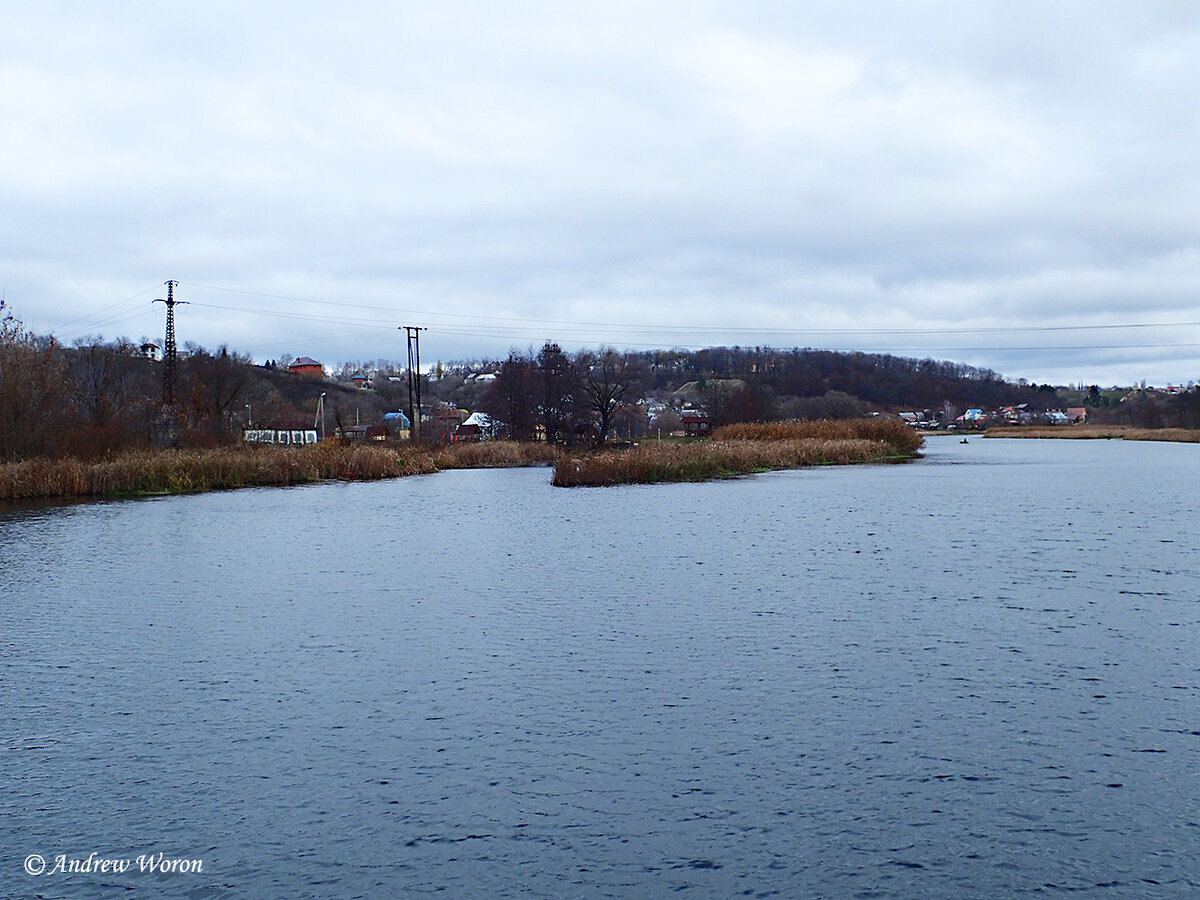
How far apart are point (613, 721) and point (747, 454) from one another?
42247 millimetres

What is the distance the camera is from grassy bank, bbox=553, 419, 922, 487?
4300cm

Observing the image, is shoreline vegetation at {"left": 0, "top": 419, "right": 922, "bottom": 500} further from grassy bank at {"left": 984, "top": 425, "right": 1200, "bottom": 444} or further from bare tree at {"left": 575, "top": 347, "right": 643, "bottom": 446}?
grassy bank at {"left": 984, "top": 425, "right": 1200, "bottom": 444}

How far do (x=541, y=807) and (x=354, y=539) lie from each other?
55.7 ft

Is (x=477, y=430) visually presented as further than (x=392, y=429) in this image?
No

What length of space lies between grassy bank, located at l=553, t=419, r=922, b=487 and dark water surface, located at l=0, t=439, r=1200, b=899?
2201 cm

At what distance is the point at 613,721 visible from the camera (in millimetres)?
9680

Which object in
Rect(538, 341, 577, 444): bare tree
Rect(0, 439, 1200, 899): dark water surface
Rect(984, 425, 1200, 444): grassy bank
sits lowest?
Rect(0, 439, 1200, 899): dark water surface

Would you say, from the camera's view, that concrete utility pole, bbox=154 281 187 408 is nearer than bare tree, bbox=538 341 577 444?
Yes

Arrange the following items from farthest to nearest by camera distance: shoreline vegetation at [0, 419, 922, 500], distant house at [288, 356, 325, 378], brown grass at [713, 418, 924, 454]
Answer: distant house at [288, 356, 325, 378] < brown grass at [713, 418, 924, 454] < shoreline vegetation at [0, 419, 922, 500]

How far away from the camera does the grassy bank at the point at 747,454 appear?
43000mm

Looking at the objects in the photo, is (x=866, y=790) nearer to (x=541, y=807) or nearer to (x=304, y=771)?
(x=541, y=807)

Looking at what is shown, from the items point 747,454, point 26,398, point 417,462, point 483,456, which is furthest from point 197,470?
point 747,454

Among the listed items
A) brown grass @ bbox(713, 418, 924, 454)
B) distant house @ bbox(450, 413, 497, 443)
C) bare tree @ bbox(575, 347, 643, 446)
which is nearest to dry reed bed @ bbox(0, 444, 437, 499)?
brown grass @ bbox(713, 418, 924, 454)

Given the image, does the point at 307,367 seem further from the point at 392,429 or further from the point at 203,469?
the point at 203,469
